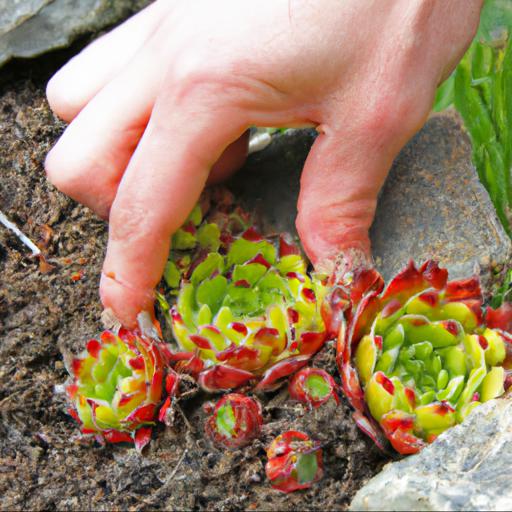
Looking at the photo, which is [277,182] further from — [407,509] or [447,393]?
[407,509]

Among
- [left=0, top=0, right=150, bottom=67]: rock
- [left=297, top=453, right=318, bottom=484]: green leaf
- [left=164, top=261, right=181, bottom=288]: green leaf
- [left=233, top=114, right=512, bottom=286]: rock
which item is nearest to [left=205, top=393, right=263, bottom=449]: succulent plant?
[left=297, top=453, right=318, bottom=484]: green leaf

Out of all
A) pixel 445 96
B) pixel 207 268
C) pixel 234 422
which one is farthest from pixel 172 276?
pixel 445 96

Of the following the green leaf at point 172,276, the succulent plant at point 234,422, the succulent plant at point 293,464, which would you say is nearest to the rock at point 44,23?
the green leaf at point 172,276

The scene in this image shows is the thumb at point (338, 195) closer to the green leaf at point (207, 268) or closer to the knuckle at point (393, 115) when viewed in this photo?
the knuckle at point (393, 115)

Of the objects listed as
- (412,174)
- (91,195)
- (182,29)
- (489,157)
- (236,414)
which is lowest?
(489,157)

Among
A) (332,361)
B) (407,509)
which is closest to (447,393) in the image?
(332,361)

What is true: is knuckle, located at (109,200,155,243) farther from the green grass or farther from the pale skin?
the green grass
